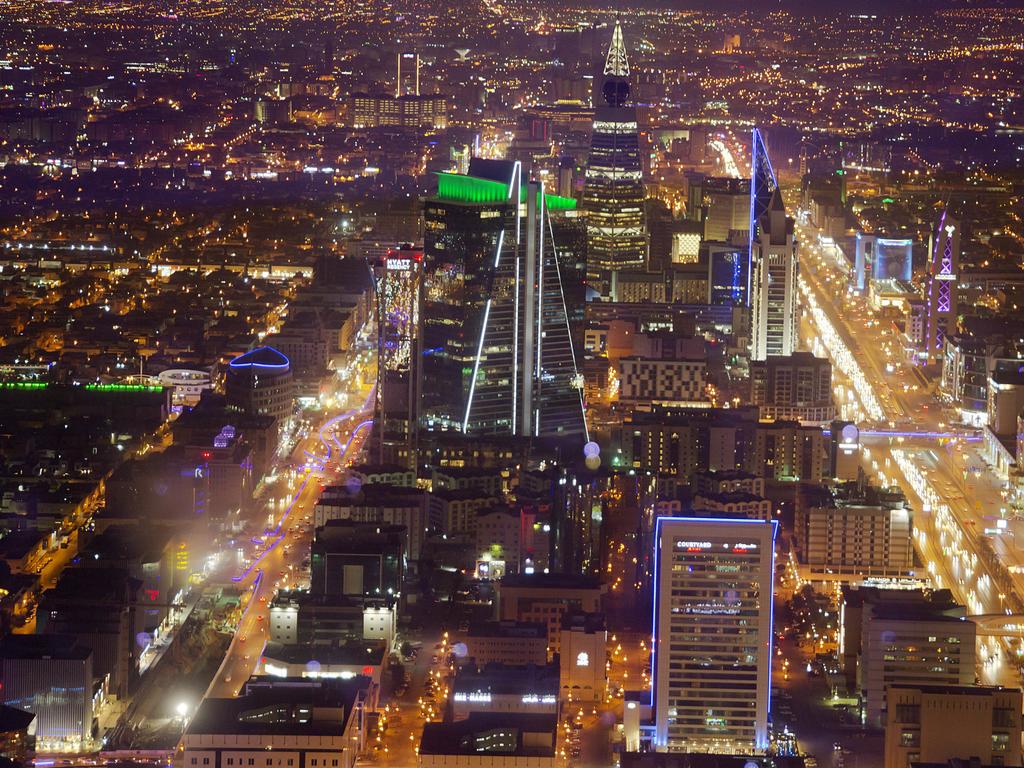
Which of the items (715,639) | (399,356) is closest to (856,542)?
(715,639)

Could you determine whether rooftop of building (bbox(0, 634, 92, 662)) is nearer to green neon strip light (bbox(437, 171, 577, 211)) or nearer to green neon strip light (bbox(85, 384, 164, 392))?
green neon strip light (bbox(437, 171, 577, 211))

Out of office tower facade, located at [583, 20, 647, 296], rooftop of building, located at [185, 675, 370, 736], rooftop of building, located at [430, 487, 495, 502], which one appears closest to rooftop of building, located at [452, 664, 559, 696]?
rooftop of building, located at [185, 675, 370, 736]

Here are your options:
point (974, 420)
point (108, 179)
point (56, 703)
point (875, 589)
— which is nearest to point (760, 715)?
point (875, 589)

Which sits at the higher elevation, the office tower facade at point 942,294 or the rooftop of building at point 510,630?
the office tower facade at point 942,294

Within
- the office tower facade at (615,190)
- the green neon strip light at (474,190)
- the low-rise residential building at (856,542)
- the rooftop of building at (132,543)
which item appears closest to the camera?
the rooftop of building at (132,543)

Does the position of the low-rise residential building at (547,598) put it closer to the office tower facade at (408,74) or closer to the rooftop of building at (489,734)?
the rooftop of building at (489,734)

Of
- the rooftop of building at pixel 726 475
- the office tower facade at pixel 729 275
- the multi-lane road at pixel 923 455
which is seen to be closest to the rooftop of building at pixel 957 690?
the multi-lane road at pixel 923 455

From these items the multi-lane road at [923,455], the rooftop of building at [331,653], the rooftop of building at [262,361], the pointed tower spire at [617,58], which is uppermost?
the pointed tower spire at [617,58]
